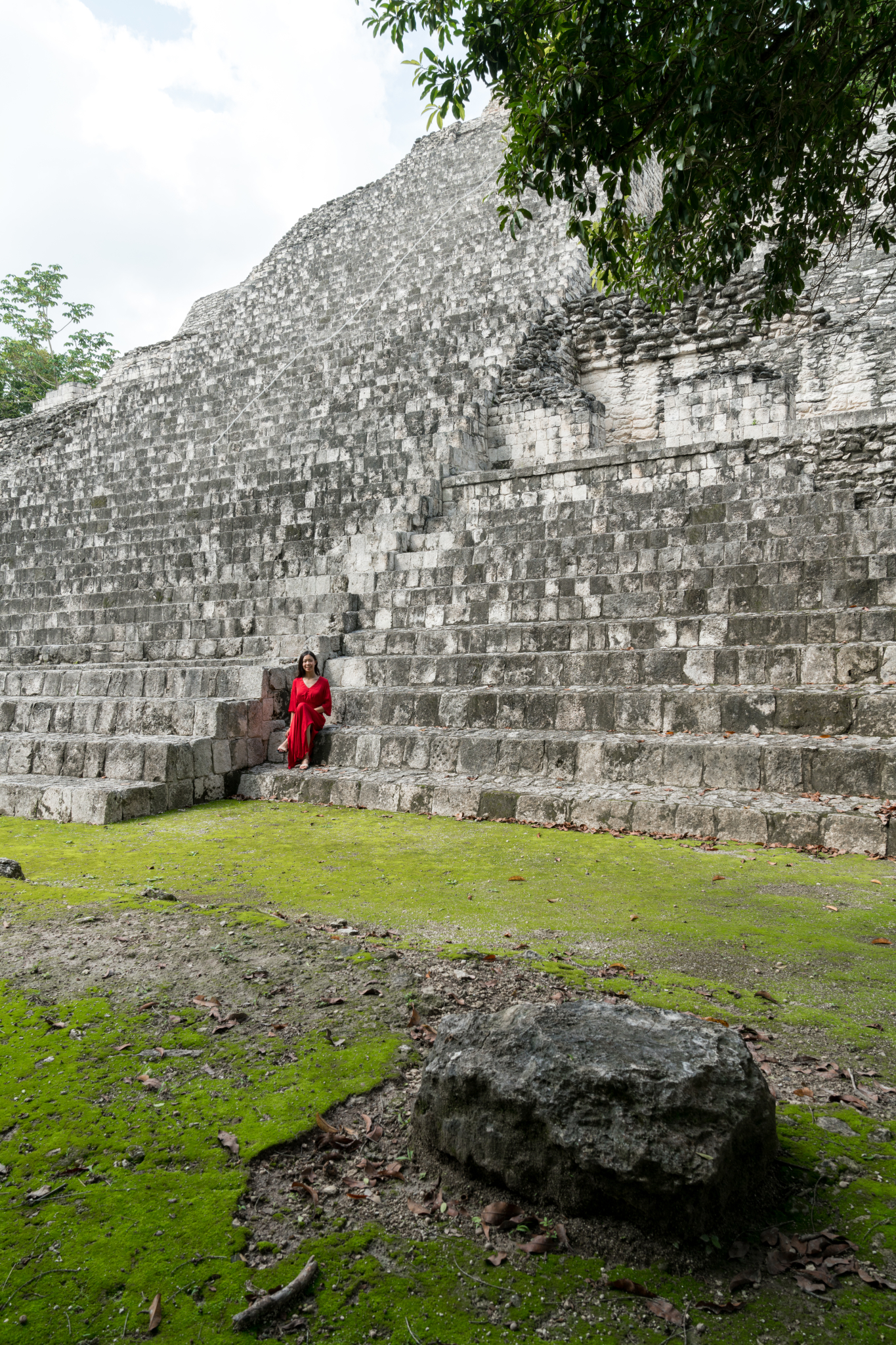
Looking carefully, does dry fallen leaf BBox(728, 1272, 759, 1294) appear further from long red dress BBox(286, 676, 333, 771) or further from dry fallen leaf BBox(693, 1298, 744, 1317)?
long red dress BBox(286, 676, 333, 771)

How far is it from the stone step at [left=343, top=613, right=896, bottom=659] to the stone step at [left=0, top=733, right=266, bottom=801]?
1.98 m

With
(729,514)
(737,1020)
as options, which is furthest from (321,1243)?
(729,514)

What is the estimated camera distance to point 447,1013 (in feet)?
9.66

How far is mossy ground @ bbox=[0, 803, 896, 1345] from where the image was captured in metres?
1.61

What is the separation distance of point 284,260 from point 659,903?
2467cm

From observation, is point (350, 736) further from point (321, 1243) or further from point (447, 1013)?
point (321, 1243)

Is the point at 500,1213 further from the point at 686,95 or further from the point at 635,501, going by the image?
the point at 635,501

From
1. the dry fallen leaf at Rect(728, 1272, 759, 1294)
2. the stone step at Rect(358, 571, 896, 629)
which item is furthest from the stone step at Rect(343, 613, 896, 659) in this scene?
the dry fallen leaf at Rect(728, 1272, 759, 1294)

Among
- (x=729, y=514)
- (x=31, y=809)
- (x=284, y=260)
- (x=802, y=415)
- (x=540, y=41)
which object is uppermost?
(x=284, y=260)

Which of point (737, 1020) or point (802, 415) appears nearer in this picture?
point (737, 1020)

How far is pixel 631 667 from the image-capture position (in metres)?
7.23

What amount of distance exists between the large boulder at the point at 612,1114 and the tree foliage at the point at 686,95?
3709mm

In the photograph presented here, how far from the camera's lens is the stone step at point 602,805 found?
16.8 ft

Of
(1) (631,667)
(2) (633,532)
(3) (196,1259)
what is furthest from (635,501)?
(3) (196,1259)
